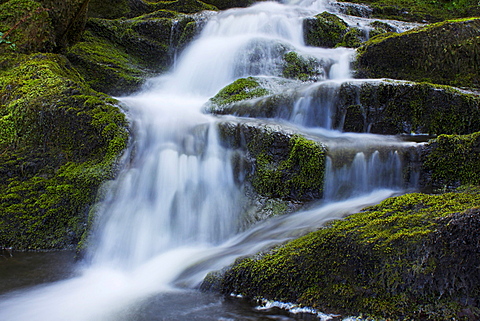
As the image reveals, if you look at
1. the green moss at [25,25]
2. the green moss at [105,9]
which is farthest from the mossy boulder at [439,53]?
Answer: the green moss at [105,9]

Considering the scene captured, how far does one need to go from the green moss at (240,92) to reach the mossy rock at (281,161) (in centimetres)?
146

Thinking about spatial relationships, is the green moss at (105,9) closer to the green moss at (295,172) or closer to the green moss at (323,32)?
the green moss at (323,32)

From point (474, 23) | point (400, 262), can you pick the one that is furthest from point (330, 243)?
point (474, 23)

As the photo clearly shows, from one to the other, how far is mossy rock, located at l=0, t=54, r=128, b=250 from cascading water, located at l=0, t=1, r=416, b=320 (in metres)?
0.38

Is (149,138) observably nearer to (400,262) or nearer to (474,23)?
(400,262)

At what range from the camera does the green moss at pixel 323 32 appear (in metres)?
10.3

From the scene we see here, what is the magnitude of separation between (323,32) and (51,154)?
8.14m

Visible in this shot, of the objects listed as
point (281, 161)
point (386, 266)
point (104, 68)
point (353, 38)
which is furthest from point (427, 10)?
point (386, 266)

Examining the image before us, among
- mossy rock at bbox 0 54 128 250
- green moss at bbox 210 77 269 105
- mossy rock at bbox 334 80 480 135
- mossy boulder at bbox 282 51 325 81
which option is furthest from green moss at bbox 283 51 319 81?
mossy rock at bbox 0 54 128 250

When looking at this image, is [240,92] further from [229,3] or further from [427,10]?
[427,10]

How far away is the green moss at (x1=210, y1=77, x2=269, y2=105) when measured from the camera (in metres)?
6.86

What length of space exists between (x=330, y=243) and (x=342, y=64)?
6.30 meters

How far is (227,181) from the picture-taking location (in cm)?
529

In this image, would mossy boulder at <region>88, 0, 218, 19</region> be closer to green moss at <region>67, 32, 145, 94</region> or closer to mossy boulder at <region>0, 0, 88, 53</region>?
green moss at <region>67, 32, 145, 94</region>
